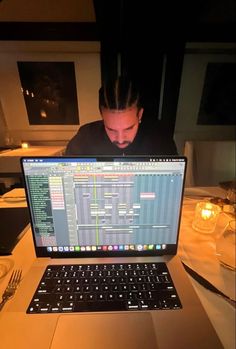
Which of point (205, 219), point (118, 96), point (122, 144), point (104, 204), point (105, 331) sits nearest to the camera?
point (105, 331)

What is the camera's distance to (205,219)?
0.78 metres

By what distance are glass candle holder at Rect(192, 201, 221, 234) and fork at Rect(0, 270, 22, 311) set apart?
0.61 meters

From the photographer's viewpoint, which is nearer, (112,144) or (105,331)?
(105,331)

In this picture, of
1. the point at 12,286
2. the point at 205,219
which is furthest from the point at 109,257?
the point at 205,219

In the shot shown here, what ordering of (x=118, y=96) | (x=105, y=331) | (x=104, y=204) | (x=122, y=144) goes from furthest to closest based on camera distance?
(x=122, y=144), (x=118, y=96), (x=104, y=204), (x=105, y=331)

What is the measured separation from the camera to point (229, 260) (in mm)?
614

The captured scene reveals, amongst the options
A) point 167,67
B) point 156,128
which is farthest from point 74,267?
point 167,67

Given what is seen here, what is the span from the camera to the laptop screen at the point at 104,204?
50cm

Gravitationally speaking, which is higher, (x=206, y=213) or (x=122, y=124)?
(x=122, y=124)

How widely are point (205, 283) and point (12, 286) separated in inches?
19.7

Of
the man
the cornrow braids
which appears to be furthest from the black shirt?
the cornrow braids

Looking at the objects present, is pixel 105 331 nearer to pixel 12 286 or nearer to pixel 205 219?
pixel 12 286

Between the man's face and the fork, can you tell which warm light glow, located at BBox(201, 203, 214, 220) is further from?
the fork

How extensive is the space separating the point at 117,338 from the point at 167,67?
2.21 meters
